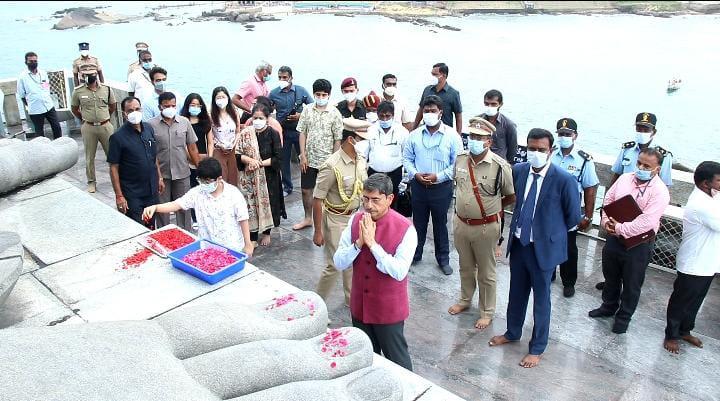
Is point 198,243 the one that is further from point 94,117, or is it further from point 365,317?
point 94,117

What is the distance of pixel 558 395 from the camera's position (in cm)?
372

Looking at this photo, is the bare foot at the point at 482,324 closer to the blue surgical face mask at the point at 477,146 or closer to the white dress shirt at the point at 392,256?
the blue surgical face mask at the point at 477,146

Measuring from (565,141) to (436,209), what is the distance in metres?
1.32

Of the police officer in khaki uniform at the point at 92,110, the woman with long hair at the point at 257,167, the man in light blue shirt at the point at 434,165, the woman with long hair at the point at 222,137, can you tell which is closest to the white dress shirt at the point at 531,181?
the man in light blue shirt at the point at 434,165

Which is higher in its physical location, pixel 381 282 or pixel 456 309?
pixel 381 282

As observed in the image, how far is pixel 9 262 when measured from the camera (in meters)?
3.26

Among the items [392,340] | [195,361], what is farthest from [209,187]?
[195,361]

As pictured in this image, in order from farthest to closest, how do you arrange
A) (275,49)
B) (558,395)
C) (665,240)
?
(275,49)
(665,240)
(558,395)

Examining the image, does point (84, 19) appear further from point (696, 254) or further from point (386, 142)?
point (696, 254)

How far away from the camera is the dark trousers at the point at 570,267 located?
16.4ft

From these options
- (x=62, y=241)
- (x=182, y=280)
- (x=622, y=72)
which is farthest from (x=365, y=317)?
(x=622, y=72)

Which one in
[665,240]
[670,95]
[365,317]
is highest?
[365,317]

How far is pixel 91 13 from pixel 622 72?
5977cm

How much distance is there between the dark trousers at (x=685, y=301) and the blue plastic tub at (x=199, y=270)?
3249 millimetres
